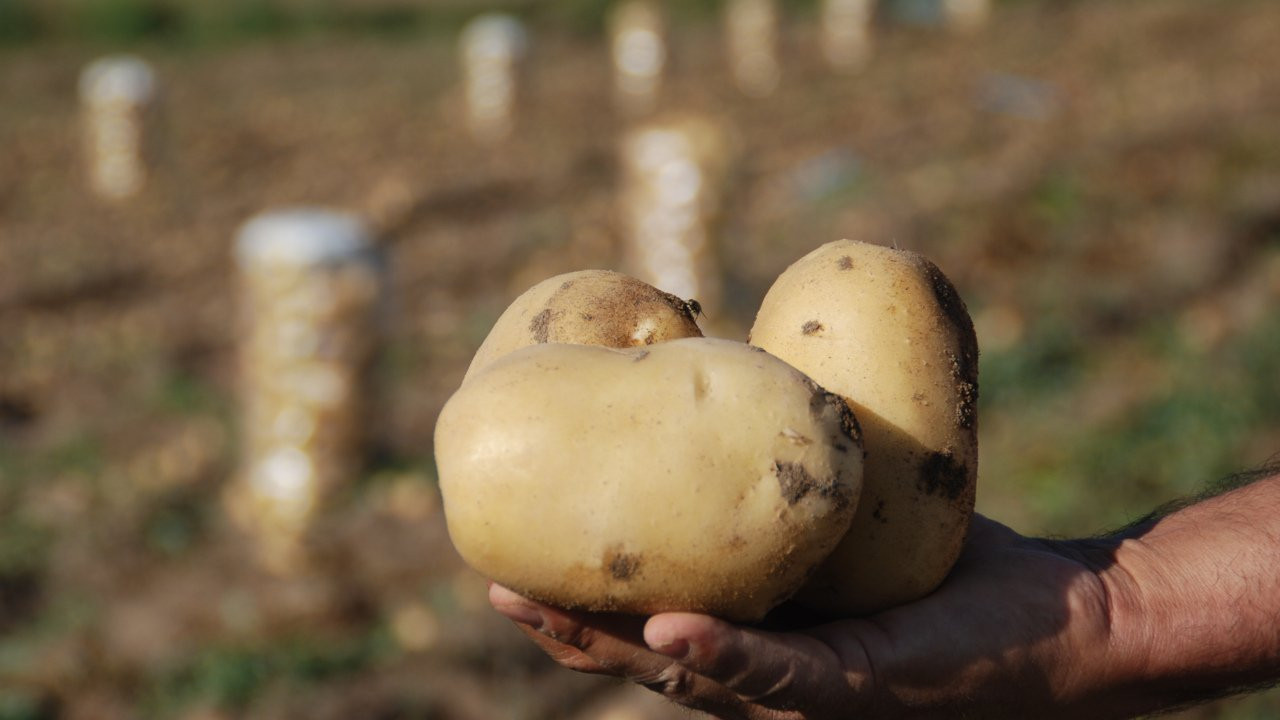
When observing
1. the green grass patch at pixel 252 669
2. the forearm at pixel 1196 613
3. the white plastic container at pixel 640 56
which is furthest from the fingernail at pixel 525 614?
the white plastic container at pixel 640 56

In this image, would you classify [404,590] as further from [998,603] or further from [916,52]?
[916,52]

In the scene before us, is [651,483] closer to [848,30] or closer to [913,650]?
[913,650]

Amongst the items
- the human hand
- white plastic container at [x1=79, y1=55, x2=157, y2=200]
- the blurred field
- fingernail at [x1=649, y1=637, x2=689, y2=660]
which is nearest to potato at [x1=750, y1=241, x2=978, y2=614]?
the human hand

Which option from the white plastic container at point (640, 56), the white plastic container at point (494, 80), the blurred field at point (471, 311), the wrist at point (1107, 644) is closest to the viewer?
the wrist at point (1107, 644)

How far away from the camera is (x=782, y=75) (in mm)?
19688

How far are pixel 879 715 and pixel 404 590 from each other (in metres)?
3.96

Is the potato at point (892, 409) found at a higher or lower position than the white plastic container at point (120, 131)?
lower

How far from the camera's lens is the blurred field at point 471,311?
5262 millimetres

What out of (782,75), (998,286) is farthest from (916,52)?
(998,286)

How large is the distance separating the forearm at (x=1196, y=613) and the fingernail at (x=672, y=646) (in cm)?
83

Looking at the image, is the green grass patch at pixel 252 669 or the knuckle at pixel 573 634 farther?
the green grass patch at pixel 252 669

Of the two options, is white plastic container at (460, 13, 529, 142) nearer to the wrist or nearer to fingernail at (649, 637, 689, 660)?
the wrist

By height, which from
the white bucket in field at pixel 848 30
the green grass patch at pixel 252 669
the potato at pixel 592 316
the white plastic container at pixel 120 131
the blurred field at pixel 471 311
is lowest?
the green grass patch at pixel 252 669

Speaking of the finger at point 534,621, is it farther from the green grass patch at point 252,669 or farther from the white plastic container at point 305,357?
the white plastic container at point 305,357
